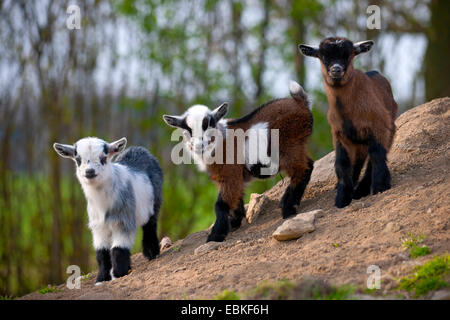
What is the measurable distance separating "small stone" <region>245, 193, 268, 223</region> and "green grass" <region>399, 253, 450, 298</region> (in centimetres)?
328

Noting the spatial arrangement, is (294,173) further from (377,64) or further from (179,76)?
(377,64)

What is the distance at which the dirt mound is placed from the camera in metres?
5.35

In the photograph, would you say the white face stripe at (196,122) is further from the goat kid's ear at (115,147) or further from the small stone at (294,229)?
the small stone at (294,229)

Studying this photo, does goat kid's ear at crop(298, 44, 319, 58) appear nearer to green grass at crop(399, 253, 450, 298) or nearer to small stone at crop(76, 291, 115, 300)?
green grass at crop(399, 253, 450, 298)

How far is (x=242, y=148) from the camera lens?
764 cm

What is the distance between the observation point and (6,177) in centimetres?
1141

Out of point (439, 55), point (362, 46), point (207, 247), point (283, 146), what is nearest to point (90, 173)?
point (207, 247)

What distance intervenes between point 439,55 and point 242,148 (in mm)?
7647

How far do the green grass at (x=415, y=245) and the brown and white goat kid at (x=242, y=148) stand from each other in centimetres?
212

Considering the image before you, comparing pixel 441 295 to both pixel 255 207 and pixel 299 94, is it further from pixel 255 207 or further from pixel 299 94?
pixel 299 94

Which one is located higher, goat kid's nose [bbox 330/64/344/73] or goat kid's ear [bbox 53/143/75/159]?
goat kid's nose [bbox 330/64/344/73]

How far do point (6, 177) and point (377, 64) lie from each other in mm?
9129

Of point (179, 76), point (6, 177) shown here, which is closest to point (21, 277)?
point (6, 177)

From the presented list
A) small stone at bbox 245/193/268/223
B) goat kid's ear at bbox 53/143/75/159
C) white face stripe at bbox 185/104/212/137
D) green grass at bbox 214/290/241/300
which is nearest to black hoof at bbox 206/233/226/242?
small stone at bbox 245/193/268/223
